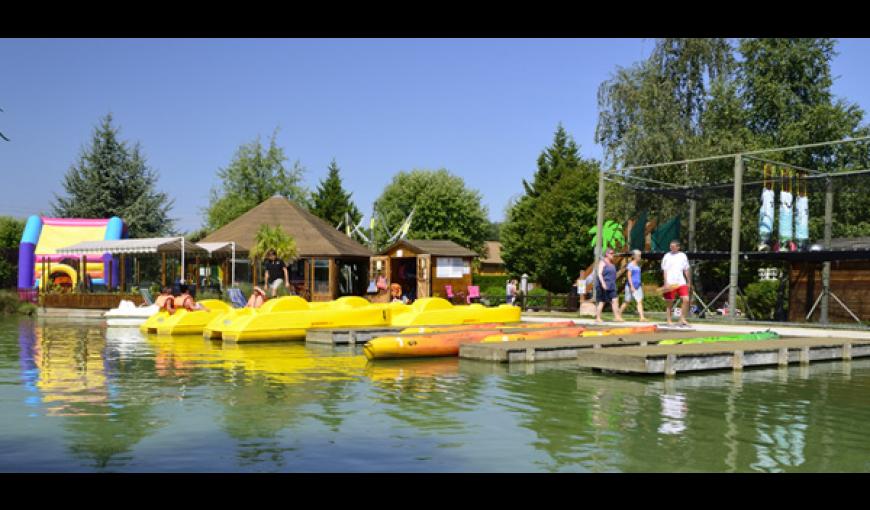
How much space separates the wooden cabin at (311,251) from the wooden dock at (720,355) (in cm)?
2658

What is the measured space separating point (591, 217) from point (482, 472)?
4691cm

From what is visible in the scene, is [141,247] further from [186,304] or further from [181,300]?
[186,304]

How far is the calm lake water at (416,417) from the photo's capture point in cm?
720

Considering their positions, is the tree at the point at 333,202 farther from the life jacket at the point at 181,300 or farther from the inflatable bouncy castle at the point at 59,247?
the life jacket at the point at 181,300

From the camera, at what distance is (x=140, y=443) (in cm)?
781

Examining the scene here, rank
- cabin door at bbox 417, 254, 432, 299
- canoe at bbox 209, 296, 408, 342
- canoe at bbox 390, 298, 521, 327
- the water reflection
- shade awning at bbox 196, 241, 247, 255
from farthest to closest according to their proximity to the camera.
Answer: cabin door at bbox 417, 254, 432, 299 → shade awning at bbox 196, 241, 247, 255 → canoe at bbox 390, 298, 521, 327 → canoe at bbox 209, 296, 408, 342 → the water reflection

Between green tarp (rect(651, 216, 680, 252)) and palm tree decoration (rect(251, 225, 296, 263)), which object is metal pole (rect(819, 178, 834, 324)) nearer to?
green tarp (rect(651, 216, 680, 252))

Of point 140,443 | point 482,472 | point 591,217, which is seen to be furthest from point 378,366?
point 591,217

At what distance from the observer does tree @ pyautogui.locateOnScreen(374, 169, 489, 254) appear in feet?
272

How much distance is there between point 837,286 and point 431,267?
18.7m

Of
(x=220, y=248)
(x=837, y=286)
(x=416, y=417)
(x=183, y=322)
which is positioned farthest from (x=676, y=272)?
(x=220, y=248)

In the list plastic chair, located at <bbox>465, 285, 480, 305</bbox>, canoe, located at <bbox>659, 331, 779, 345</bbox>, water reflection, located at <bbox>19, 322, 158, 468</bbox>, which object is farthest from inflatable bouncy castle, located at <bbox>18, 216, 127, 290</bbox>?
canoe, located at <bbox>659, 331, 779, 345</bbox>

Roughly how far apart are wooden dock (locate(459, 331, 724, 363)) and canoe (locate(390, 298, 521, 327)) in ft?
15.4
